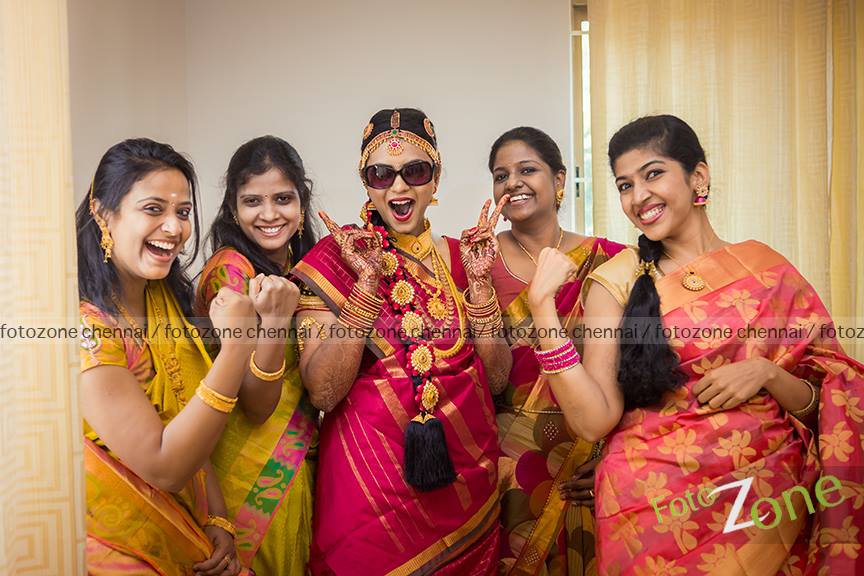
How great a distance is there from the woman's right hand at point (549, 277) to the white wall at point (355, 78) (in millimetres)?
1529

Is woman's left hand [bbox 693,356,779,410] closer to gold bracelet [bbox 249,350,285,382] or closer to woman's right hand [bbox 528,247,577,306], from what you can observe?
woman's right hand [bbox 528,247,577,306]

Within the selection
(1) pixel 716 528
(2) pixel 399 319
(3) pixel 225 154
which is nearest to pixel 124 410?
(2) pixel 399 319

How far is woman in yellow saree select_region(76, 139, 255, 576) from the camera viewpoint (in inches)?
70.5

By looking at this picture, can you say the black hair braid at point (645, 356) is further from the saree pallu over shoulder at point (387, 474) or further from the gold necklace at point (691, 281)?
the saree pallu over shoulder at point (387, 474)

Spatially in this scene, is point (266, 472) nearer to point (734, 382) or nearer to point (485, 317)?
point (485, 317)

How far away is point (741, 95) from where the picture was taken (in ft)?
9.33

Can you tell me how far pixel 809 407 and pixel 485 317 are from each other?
861 mm

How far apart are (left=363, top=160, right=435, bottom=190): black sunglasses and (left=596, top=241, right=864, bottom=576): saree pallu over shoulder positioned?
75 cm

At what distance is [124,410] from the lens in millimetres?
1778

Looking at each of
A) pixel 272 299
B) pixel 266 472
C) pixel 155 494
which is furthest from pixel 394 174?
pixel 155 494

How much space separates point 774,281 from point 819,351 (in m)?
0.21

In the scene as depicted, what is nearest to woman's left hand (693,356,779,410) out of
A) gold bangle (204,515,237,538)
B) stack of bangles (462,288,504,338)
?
stack of bangles (462,288,504,338)

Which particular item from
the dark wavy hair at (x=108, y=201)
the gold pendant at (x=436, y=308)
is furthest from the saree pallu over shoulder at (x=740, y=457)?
the dark wavy hair at (x=108, y=201)

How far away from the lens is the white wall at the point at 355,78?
11.3ft
